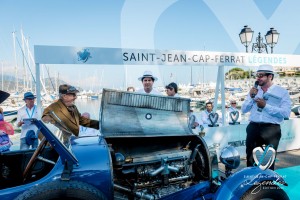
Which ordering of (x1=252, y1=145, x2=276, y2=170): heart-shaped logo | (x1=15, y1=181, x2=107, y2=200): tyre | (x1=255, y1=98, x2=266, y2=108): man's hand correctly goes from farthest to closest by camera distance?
(x1=255, y1=98, x2=266, y2=108): man's hand, (x1=252, y1=145, x2=276, y2=170): heart-shaped logo, (x1=15, y1=181, x2=107, y2=200): tyre

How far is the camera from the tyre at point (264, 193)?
261cm

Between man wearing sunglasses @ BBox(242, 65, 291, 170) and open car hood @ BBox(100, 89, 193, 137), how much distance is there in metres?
1.51

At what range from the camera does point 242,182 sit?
2668 millimetres

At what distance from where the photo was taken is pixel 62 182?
6.64ft

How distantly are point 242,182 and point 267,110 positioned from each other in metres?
1.66

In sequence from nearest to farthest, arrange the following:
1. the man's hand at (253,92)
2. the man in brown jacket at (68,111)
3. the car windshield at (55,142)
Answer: the car windshield at (55,142) → the man in brown jacket at (68,111) → the man's hand at (253,92)

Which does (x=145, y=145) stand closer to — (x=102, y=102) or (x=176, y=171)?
(x=176, y=171)

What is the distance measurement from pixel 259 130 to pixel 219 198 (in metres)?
1.86

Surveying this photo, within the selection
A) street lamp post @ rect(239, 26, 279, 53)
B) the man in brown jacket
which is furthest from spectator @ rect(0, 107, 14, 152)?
street lamp post @ rect(239, 26, 279, 53)

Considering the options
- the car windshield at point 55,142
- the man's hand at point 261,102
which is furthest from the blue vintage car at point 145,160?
the man's hand at point 261,102

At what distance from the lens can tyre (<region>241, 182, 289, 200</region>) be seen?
2611mm

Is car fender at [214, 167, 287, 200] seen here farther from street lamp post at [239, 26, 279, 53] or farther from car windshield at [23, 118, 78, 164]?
street lamp post at [239, 26, 279, 53]

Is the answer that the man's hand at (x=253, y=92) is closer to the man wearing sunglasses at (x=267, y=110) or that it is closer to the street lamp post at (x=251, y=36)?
the man wearing sunglasses at (x=267, y=110)

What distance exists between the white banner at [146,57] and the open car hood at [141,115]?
111 inches
